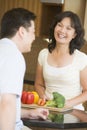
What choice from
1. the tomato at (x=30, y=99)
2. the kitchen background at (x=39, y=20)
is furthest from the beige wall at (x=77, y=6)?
the tomato at (x=30, y=99)

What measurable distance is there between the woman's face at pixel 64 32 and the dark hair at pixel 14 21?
2.79 ft

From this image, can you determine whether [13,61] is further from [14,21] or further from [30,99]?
[30,99]

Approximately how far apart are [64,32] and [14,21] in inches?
35.9

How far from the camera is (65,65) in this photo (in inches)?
92.3

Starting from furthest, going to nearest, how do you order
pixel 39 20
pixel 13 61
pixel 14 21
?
pixel 39 20
pixel 14 21
pixel 13 61

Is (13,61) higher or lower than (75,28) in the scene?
lower

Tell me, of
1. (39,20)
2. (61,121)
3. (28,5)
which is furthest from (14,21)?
(28,5)

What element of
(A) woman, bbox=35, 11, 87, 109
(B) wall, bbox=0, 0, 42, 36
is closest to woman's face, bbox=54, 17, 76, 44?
(A) woman, bbox=35, 11, 87, 109

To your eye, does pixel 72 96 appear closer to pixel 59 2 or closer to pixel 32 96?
pixel 32 96

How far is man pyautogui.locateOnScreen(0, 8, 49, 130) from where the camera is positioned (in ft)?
4.32

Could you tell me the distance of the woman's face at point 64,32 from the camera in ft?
7.64

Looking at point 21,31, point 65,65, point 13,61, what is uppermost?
point 21,31

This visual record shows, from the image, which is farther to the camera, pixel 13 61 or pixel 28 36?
pixel 28 36

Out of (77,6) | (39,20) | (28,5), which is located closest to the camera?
(77,6)
